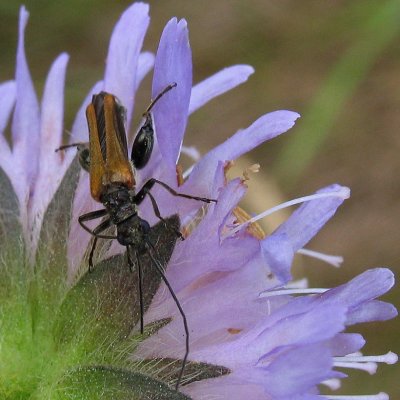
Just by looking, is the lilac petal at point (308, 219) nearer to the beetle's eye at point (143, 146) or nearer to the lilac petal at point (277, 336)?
the lilac petal at point (277, 336)

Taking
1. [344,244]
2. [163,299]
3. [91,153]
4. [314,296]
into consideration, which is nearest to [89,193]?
[91,153]

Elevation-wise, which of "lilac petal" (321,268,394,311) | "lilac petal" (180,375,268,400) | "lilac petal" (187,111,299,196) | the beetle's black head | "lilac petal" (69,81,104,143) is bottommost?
"lilac petal" (180,375,268,400)

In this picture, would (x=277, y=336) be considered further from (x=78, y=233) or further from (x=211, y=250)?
(x=78, y=233)

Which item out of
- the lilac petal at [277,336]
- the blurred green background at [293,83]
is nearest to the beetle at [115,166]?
the lilac petal at [277,336]

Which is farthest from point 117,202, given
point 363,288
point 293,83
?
point 293,83

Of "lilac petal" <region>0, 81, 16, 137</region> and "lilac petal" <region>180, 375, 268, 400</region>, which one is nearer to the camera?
"lilac petal" <region>180, 375, 268, 400</region>

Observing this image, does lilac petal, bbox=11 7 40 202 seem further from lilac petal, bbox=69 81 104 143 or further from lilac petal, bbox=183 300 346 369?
lilac petal, bbox=183 300 346 369

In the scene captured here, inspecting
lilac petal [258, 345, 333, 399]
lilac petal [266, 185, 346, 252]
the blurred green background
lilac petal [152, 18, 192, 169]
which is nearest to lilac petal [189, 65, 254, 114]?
lilac petal [152, 18, 192, 169]

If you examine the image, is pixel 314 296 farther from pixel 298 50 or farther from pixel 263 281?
pixel 298 50
